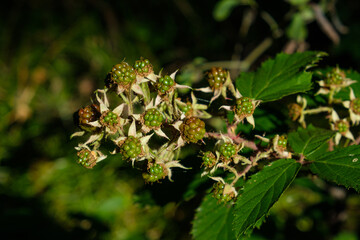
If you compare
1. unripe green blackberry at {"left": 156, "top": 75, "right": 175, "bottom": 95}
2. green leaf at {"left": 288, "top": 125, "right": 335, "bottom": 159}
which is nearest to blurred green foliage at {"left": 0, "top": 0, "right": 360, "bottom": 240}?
green leaf at {"left": 288, "top": 125, "right": 335, "bottom": 159}

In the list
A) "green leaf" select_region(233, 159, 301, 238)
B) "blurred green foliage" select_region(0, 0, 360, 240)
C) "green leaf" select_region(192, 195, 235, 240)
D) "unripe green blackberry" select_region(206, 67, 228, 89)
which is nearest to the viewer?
"green leaf" select_region(233, 159, 301, 238)

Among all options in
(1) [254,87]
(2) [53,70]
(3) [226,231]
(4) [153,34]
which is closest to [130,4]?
(4) [153,34]

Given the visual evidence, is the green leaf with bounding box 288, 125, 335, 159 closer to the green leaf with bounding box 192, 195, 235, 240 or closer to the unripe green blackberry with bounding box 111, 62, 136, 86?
the green leaf with bounding box 192, 195, 235, 240

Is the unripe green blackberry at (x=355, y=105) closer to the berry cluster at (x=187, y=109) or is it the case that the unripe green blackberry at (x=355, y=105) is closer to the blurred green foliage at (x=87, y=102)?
the blurred green foliage at (x=87, y=102)

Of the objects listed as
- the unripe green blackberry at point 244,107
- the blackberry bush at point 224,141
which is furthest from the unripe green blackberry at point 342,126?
the unripe green blackberry at point 244,107

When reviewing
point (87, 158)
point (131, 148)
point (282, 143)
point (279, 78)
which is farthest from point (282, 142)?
point (87, 158)

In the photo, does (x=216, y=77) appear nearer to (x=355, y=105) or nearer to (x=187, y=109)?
(x=187, y=109)
